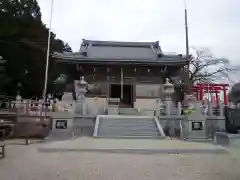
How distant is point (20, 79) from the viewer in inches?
1240

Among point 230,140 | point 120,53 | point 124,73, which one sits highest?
point 120,53

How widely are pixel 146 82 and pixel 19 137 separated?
1153 centimetres

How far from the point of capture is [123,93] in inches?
1022

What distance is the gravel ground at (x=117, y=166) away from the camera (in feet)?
22.3

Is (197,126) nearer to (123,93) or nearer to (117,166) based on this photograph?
(117,166)

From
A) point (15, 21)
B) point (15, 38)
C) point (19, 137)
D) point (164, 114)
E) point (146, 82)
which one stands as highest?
point (15, 21)

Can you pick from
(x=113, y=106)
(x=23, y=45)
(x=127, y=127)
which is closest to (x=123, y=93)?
(x=113, y=106)

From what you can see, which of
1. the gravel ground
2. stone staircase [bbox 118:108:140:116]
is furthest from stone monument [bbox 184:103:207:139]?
the gravel ground

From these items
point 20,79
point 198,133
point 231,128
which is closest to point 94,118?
point 198,133

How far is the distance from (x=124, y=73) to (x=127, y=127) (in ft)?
29.3

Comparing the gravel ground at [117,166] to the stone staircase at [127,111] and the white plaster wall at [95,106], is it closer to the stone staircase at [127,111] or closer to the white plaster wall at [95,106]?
the white plaster wall at [95,106]

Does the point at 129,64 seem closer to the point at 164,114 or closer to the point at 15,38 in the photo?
the point at 164,114

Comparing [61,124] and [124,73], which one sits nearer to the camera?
[61,124]

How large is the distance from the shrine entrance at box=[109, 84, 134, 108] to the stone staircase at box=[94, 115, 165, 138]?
6.67 meters
